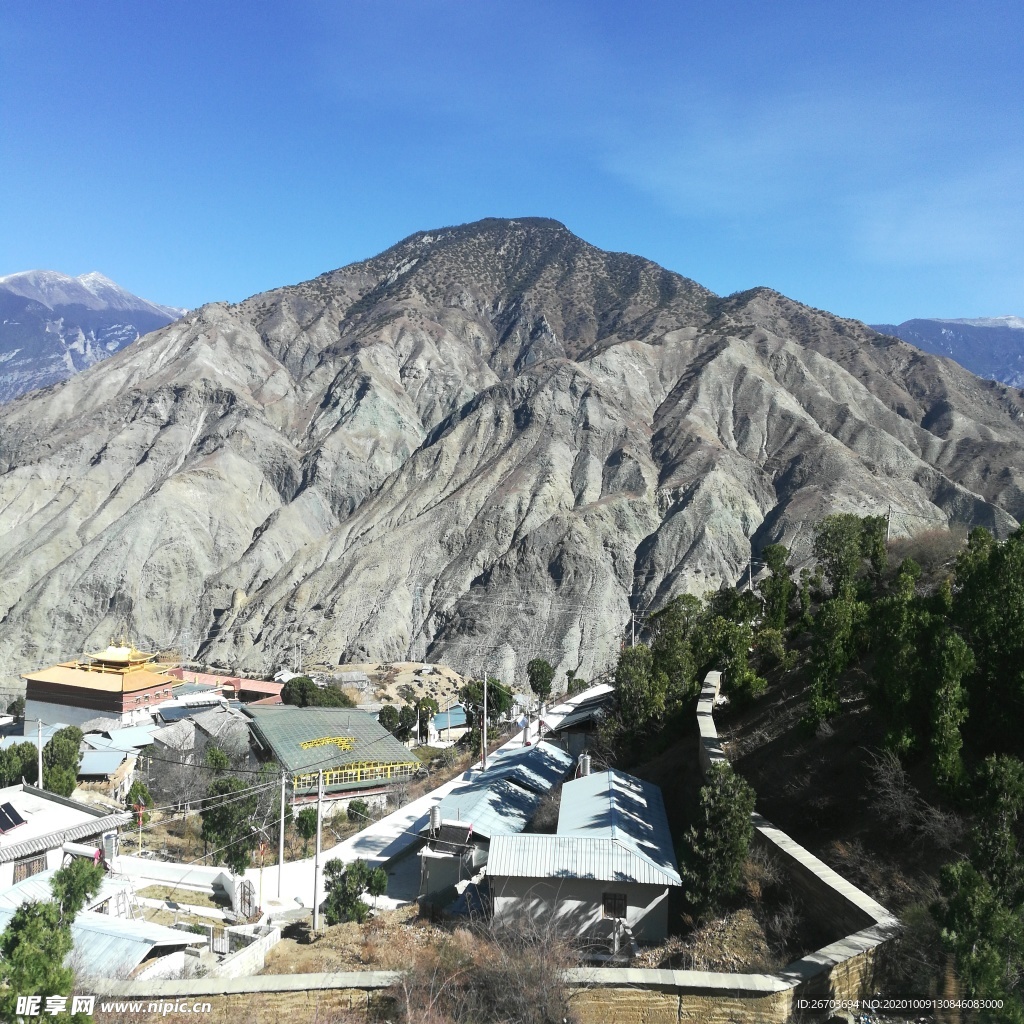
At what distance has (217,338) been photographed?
131125 mm

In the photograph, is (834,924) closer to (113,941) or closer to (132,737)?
(113,941)

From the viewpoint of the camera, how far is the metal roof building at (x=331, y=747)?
36756 mm

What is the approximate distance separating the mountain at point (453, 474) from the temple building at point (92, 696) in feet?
69.5

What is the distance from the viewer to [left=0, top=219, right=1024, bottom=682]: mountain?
80.3 m

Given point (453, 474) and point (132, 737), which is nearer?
point (132, 737)

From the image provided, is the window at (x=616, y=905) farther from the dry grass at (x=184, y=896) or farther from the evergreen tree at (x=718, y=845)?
the dry grass at (x=184, y=896)

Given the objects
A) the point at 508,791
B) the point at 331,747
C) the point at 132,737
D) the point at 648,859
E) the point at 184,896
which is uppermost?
the point at 648,859

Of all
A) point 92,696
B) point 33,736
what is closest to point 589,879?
point 33,736

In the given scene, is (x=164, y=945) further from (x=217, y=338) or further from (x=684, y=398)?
(x=217, y=338)

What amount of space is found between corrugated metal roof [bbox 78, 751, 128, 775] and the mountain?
3515 cm

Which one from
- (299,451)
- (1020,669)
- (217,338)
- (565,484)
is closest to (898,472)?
(565,484)

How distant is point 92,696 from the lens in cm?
5334

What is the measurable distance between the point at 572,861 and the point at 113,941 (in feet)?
26.8

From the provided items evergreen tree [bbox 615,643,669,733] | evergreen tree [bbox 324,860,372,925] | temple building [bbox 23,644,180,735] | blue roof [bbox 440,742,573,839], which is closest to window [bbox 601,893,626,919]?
blue roof [bbox 440,742,573,839]
